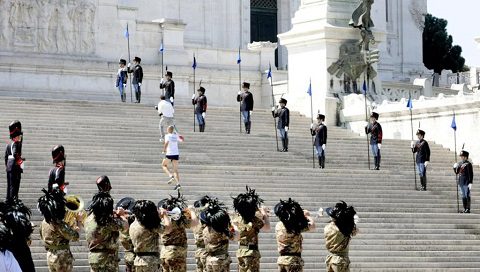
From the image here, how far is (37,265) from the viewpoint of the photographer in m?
19.2

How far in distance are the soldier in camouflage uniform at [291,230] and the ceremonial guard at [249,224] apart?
0.24 metres

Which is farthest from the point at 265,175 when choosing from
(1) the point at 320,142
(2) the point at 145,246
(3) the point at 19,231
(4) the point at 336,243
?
(3) the point at 19,231

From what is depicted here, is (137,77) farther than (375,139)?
Yes

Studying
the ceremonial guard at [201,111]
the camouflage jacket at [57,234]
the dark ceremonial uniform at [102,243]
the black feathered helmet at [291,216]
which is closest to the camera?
the camouflage jacket at [57,234]

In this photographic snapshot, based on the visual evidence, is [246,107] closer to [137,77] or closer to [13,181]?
[137,77]

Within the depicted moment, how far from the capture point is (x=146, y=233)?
15750mm

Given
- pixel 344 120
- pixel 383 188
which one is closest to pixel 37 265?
pixel 383 188

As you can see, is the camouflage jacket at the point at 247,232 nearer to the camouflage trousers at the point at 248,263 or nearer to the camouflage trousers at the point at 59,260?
the camouflage trousers at the point at 248,263

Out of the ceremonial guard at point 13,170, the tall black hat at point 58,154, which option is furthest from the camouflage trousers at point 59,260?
the ceremonial guard at point 13,170

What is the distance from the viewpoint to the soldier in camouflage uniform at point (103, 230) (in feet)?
51.1

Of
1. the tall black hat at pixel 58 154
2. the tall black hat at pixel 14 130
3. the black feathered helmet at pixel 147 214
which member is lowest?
the black feathered helmet at pixel 147 214

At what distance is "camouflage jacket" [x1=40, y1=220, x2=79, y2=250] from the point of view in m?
15.2

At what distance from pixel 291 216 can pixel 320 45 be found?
19.7 meters

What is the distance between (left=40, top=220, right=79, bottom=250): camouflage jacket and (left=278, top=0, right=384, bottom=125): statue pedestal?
20.3m
